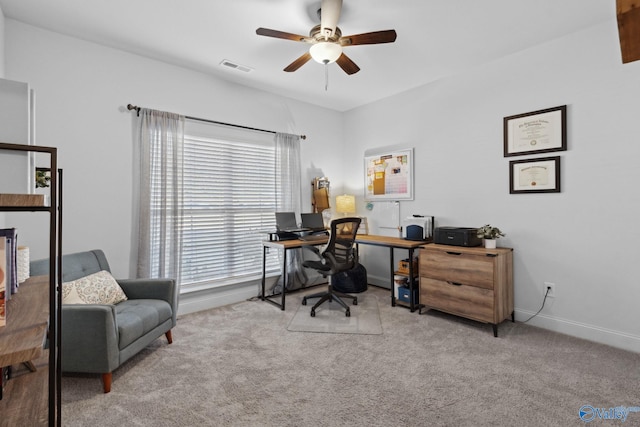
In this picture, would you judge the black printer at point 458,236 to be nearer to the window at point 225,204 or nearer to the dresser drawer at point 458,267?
the dresser drawer at point 458,267

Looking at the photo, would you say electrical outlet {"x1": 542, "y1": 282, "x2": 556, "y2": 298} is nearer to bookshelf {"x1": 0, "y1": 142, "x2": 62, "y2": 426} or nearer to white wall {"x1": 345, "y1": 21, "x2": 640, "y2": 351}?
white wall {"x1": 345, "y1": 21, "x2": 640, "y2": 351}

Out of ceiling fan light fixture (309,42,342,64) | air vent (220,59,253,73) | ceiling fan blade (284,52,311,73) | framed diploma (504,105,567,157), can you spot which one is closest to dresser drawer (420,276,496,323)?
framed diploma (504,105,567,157)

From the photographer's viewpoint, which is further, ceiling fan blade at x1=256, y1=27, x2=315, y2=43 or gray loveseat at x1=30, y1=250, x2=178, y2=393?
ceiling fan blade at x1=256, y1=27, x2=315, y2=43

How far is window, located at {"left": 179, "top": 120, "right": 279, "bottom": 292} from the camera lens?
139 inches

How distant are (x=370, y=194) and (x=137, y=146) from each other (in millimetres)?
2969

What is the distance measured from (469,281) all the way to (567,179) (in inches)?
49.4

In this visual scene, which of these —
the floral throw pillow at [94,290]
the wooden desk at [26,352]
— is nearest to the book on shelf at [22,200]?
the wooden desk at [26,352]

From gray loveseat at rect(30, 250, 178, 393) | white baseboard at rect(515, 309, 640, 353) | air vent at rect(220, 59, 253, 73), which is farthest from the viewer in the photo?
air vent at rect(220, 59, 253, 73)

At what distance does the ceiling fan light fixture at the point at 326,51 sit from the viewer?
7.75ft

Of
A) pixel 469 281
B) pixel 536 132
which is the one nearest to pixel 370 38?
pixel 536 132

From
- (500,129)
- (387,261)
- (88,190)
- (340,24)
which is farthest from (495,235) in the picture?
(88,190)

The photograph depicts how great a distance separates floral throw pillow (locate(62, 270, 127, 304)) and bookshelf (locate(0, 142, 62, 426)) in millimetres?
746

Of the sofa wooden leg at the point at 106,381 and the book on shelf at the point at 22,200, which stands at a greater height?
the book on shelf at the point at 22,200

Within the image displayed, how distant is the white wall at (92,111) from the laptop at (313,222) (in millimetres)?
1795
